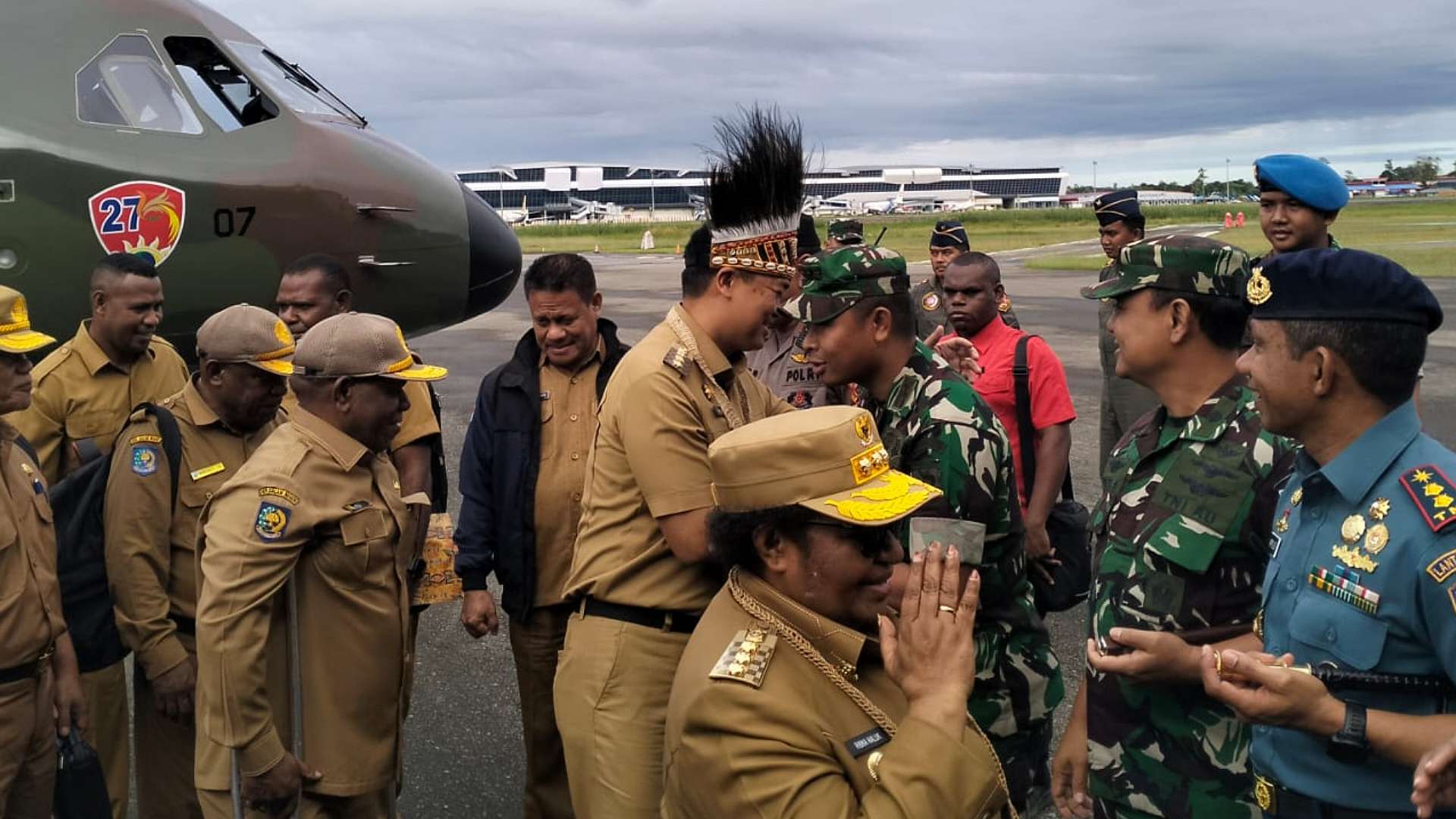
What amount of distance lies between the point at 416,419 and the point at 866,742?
2.99 m

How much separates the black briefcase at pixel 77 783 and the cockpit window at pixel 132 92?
14.6 feet

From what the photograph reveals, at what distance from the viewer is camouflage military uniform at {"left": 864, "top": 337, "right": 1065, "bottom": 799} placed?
122 inches

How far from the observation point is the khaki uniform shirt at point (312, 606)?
3029 millimetres

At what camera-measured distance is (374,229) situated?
7648mm

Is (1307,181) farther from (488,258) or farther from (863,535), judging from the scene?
(488,258)

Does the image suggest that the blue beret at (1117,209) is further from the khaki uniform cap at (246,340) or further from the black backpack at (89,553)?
the black backpack at (89,553)

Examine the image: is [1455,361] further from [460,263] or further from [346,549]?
[346,549]

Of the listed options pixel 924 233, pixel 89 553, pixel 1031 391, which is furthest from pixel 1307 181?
pixel 924 233

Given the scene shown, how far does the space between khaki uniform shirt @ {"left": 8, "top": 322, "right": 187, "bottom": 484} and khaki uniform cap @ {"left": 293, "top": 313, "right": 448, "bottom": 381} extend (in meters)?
1.73

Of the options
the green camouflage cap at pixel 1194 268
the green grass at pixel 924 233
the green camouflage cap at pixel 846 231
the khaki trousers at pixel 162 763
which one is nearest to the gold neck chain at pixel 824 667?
the green camouflage cap at pixel 1194 268

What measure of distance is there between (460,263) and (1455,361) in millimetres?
12360

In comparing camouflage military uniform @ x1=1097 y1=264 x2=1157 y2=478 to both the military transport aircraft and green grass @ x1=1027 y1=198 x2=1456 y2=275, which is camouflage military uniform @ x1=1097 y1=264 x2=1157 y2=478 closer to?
the military transport aircraft

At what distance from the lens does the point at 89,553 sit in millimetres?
3779

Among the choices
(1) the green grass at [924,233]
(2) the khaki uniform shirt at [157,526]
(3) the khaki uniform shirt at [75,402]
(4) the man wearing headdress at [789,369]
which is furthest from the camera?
(1) the green grass at [924,233]
